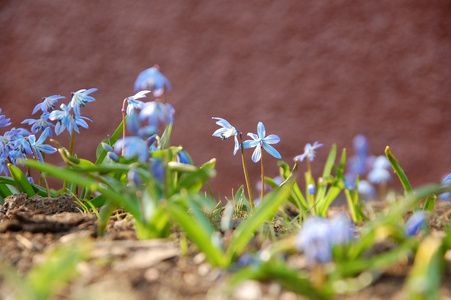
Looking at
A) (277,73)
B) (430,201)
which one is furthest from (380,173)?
(277,73)

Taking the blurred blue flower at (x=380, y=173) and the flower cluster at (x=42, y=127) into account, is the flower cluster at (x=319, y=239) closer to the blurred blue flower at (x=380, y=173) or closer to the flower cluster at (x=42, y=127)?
the flower cluster at (x=42, y=127)

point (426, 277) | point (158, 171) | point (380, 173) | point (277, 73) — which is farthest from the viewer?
point (277, 73)

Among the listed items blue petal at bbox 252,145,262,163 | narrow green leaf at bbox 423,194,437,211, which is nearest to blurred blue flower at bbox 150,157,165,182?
blue petal at bbox 252,145,262,163

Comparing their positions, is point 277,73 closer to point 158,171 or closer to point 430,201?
point 430,201

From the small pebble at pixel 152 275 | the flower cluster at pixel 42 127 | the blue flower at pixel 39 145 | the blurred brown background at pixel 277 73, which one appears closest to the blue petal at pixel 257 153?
the flower cluster at pixel 42 127

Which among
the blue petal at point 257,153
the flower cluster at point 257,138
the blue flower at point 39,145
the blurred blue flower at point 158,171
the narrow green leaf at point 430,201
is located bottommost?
the narrow green leaf at point 430,201

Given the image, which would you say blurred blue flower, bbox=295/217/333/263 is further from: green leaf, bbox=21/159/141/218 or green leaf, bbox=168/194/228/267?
green leaf, bbox=21/159/141/218

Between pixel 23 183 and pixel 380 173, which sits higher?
pixel 23 183
